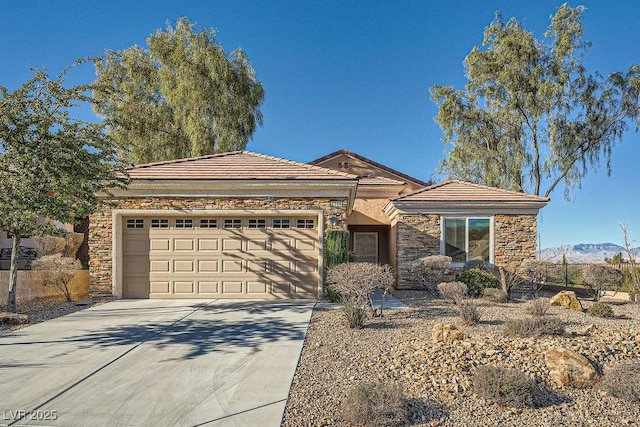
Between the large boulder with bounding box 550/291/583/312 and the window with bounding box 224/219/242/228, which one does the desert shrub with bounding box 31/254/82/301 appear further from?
the large boulder with bounding box 550/291/583/312

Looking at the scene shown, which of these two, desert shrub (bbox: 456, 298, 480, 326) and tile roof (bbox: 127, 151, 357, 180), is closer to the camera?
desert shrub (bbox: 456, 298, 480, 326)

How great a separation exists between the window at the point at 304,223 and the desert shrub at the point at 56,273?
688 cm

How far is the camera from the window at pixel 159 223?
466 inches

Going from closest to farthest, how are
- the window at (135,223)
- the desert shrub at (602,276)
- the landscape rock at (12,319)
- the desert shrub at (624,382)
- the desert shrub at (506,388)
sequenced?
1. the desert shrub at (506,388)
2. the desert shrub at (624,382)
3. the landscape rock at (12,319)
4. the desert shrub at (602,276)
5. the window at (135,223)

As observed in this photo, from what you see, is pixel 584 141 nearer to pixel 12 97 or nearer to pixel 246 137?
pixel 246 137

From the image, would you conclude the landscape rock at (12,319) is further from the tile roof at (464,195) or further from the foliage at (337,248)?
the tile roof at (464,195)

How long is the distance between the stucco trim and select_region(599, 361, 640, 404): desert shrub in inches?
292

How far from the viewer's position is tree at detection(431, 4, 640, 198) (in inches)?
786

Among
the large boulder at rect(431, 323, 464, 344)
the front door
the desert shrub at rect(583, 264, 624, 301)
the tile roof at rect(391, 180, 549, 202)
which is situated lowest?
the large boulder at rect(431, 323, 464, 344)

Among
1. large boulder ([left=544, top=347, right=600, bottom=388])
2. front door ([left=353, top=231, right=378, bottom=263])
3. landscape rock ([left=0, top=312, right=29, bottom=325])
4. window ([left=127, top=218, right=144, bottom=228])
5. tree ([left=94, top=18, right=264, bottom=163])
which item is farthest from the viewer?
tree ([left=94, top=18, right=264, bottom=163])

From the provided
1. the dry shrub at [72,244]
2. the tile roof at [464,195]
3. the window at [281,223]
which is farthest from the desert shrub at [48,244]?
Answer: the tile roof at [464,195]

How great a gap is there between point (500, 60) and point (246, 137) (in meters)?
14.4

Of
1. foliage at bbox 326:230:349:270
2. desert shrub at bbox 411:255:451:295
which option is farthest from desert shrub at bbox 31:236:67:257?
desert shrub at bbox 411:255:451:295

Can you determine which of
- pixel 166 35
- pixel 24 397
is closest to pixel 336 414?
pixel 24 397
